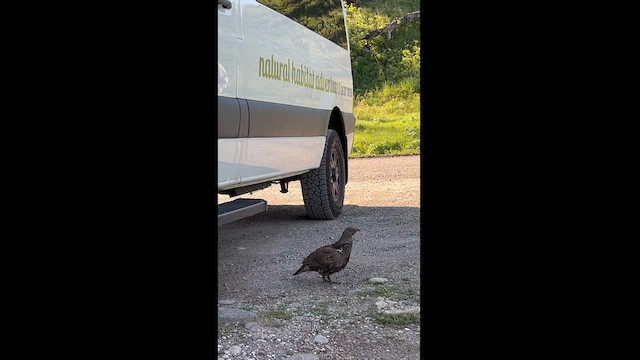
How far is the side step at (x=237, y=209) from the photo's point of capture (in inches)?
181

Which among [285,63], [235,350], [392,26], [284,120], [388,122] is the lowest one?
[235,350]

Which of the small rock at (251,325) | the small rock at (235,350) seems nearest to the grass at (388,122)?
the small rock at (251,325)

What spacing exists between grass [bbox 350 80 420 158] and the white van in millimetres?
7080

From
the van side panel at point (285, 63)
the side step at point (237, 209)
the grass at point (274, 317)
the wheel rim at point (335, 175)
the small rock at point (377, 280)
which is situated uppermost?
the van side panel at point (285, 63)

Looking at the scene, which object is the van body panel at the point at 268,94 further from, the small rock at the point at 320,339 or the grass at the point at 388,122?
the grass at the point at 388,122

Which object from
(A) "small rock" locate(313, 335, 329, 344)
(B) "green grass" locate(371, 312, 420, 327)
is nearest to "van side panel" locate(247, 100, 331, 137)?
(B) "green grass" locate(371, 312, 420, 327)

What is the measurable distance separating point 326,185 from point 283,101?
5.59ft

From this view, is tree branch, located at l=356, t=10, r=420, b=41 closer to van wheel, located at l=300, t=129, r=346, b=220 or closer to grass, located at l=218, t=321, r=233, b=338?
van wheel, located at l=300, t=129, r=346, b=220

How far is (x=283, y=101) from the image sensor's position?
5.47m

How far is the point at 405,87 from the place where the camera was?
22.6 meters

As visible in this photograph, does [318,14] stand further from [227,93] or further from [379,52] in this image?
[379,52]

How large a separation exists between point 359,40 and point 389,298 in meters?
22.3

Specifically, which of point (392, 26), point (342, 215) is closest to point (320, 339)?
point (342, 215)
